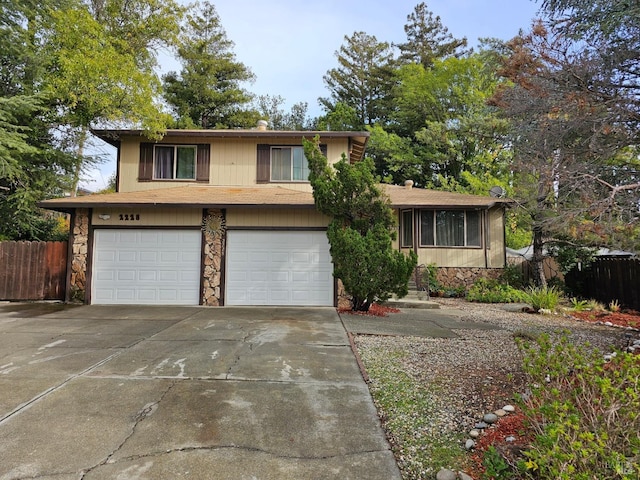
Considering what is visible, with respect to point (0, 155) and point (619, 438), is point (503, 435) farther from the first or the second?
point (0, 155)

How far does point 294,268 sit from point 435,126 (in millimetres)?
14876

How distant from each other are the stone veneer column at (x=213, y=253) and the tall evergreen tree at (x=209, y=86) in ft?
56.8

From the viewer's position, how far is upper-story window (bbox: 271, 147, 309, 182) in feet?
39.1

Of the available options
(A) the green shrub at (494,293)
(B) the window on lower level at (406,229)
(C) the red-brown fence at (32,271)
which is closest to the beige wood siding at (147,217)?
(C) the red-brown fence at (32,271)

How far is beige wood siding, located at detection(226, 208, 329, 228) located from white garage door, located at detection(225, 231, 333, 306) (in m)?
0.21

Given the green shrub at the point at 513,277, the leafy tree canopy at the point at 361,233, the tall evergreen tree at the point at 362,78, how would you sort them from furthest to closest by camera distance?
1. the tall evergreen tree at the point at 362,78
2. the green shrub at the point at 513,277
3. the leafy tree canopy at the point at 361,233

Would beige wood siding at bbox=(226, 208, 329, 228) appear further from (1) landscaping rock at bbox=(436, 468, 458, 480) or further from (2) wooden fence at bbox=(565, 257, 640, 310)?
(2) wooden fence at bbox=(565, 257, 640, 310)

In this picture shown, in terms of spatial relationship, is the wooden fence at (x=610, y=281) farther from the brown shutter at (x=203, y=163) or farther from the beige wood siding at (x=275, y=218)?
the brown shutter at (x=203, y=163)

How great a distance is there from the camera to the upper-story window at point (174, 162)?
11930 millimetres

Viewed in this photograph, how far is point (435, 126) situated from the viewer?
68.4ft

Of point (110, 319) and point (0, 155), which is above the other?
point (0, 155)

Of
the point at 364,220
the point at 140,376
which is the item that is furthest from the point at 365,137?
the point at 140,376

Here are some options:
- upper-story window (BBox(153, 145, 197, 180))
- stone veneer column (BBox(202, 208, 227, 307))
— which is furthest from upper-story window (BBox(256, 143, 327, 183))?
stone veneer column (BBox(202, 208, 227, 307))

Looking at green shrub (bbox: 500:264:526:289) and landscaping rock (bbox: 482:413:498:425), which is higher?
green shrub (bbox: 500:264:526:289)
